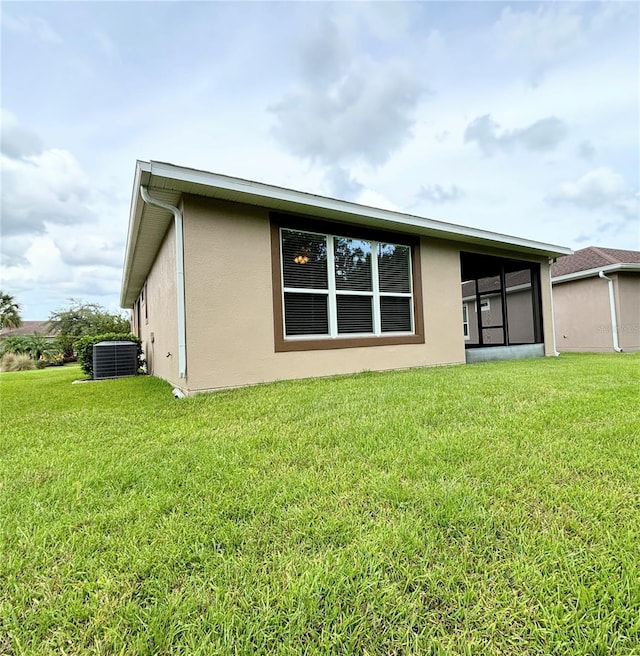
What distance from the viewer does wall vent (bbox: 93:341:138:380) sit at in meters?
8.45

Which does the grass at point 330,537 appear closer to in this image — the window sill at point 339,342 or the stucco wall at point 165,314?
the window sill at point 339,342

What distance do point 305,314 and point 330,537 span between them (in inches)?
181

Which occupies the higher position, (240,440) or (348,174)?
(348,174)

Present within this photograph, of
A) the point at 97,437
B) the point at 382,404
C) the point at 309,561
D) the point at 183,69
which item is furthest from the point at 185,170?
the point at 183,69

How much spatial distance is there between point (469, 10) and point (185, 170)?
A: 779cm

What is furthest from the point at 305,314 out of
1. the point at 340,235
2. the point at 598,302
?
the point at 598,302

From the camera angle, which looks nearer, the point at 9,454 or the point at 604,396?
the point at 9,454

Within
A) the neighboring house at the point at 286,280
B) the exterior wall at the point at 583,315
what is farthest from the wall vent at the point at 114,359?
the exterior wall at the point at 583,315

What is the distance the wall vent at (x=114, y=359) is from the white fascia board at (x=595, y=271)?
1380 cm

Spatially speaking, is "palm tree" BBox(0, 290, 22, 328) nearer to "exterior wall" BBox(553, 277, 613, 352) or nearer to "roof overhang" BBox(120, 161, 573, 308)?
"roof overhang" BBox(120, 161, 573, 308)

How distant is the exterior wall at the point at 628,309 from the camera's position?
1116cm

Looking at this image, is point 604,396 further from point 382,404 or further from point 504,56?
point 504,56

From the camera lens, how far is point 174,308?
572 cm

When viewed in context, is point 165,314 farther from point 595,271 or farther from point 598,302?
point 598,302
